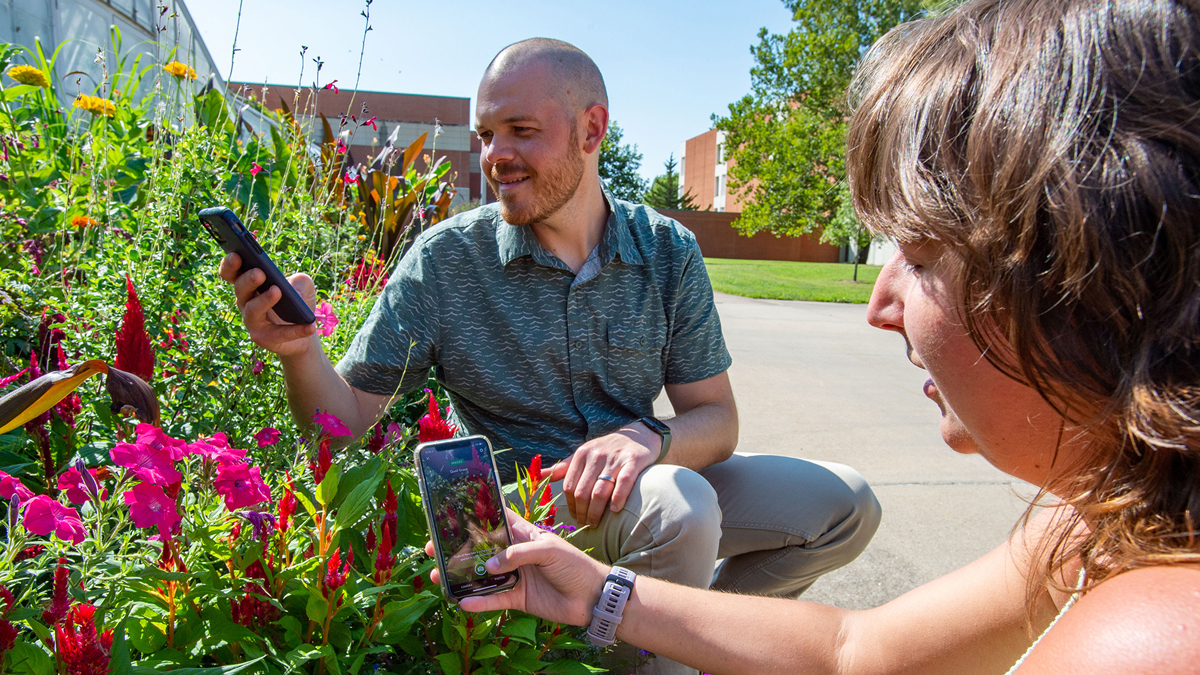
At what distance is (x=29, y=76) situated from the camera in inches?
125

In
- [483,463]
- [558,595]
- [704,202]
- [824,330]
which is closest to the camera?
[483,463]

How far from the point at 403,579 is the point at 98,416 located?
2.71 feet

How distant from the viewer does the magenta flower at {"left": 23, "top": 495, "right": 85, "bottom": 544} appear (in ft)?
3.13

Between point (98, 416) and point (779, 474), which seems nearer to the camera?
point (98, 416)

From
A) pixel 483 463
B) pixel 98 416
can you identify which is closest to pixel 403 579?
pixel 483 463

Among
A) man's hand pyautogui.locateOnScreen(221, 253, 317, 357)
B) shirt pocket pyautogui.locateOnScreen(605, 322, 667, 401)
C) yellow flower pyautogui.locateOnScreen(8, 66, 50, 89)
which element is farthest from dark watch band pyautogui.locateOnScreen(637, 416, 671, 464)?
yellow flower pyautogui.locateOnScreen(8, 66, 50, 89)

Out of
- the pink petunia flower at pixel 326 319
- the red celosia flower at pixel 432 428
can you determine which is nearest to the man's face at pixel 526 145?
the pink petunia flower at pixel 326 319

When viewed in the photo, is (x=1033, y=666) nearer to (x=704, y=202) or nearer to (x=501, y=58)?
(x=501, y=58)

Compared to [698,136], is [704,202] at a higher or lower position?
lower

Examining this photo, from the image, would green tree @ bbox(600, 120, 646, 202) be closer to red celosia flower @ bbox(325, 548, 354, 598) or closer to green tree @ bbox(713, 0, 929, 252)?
green tree @ bbox(713, 0, 929, 252)

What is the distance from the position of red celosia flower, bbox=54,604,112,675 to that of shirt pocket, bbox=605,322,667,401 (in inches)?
61.7

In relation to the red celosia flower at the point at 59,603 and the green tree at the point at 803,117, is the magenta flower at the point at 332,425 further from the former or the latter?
the green tree at the point at 803,117

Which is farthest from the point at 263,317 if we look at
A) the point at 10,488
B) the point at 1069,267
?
the point at 1069,267

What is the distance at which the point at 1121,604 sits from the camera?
0.72 m
